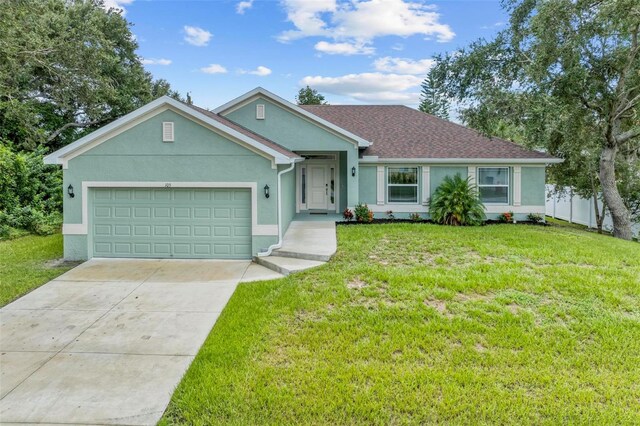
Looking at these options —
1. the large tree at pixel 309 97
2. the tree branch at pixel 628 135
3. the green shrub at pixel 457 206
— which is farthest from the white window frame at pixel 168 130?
the large tree at pixel 309 97

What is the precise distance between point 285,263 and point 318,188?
7.48 metres

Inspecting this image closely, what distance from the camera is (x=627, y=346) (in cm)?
481

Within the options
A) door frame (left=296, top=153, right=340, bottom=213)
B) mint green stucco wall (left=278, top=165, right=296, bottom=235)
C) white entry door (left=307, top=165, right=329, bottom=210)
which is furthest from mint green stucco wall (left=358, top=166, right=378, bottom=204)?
mint green stucco wall (left=278, top=165, right=296, bottom=235)

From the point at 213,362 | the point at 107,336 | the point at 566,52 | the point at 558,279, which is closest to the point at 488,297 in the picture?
the point at 558,279

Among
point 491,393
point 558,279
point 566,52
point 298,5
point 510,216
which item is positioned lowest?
point 491,393

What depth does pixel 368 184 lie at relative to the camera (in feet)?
47.5

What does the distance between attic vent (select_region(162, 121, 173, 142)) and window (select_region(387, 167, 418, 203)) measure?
8306mm

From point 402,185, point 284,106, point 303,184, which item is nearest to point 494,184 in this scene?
point 402,185

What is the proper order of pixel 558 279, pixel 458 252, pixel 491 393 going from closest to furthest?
1. pixel 491 393
2. pixel 558 279
3. pixel 458 252

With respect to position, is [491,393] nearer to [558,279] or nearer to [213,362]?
[213,362]

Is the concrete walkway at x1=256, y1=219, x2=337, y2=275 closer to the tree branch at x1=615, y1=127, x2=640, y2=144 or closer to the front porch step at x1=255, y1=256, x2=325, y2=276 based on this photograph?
the front porch step at x1=255, y1=256, x2=325, y2=276

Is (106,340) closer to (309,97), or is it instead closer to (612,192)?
(612,192)

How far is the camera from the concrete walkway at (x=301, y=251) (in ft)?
27.4

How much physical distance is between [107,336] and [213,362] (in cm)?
193
